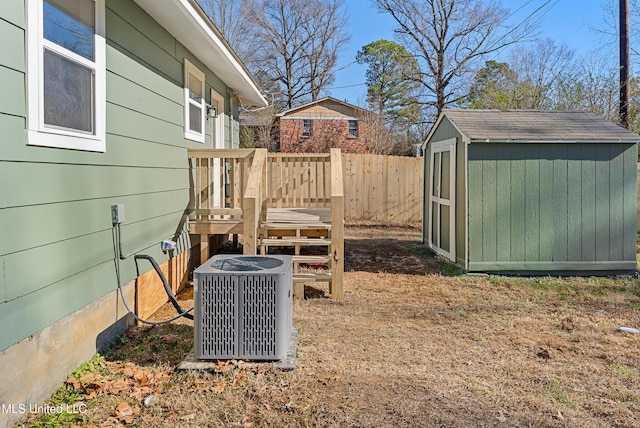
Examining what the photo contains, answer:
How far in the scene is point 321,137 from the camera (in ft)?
75.6

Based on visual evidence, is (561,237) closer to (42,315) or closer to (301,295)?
(301,295)

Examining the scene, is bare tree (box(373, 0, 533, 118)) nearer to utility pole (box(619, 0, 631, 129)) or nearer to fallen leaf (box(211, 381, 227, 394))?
utility pole (box(619, 0, 631, 129))

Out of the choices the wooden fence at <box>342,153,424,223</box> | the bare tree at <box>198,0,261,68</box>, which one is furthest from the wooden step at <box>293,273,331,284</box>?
the bare tree at <box>198,0,261,68</box>

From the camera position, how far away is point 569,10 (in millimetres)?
14086

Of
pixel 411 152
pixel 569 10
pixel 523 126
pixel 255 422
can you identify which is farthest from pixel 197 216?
pixel 411 152

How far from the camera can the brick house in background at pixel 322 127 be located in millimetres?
A: 22984

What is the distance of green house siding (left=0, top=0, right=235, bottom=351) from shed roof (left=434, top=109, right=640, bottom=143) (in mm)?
3859

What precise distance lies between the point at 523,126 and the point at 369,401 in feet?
17.3

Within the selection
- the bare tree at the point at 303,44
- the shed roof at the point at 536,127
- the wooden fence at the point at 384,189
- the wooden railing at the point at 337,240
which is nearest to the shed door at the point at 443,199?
the shed roof at the point at 536,127

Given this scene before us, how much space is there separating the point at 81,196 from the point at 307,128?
2051 cm

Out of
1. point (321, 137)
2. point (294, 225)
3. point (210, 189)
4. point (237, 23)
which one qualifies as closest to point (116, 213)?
A: point (210, 189)

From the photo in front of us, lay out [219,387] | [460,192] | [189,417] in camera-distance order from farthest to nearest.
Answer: [460,192], [219,387], [189,417]

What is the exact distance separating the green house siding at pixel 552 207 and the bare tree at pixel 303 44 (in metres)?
20.2

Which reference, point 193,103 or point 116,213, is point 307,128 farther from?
point 116,213
